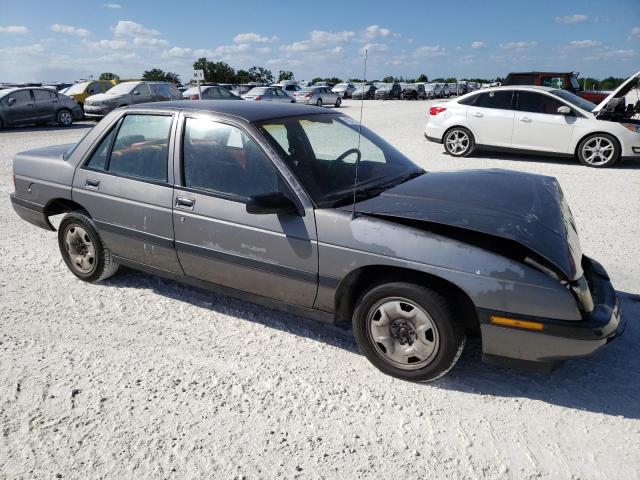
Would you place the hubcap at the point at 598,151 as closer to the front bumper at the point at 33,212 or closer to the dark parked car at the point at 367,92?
the front bumper at the point at 33,212

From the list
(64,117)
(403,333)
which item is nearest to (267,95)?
(64,117)

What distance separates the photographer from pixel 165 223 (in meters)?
3.64

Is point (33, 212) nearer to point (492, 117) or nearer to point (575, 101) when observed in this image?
point (492, 117)

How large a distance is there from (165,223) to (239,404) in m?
1.49

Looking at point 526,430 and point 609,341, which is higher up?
point 609,341

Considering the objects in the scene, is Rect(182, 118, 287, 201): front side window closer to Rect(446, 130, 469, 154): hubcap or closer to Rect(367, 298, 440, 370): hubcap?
Rect(367, 298, 440, 370): hubcap

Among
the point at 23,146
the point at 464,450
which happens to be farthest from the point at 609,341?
the point at 23,146

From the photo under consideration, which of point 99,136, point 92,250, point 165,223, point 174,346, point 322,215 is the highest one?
point 99,136

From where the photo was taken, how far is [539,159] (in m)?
10.8

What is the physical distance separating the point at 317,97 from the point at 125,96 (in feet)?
45.5

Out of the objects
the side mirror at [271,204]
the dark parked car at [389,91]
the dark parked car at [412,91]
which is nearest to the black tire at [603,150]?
the side mirror at [271,204]

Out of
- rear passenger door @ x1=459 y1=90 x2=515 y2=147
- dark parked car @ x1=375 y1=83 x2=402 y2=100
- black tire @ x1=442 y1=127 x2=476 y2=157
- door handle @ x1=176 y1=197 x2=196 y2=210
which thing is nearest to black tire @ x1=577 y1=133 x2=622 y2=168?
rear passenger door @ x1=459 y1=90 x2=515 y2=147

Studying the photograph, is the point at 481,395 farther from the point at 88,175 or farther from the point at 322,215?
the point at 88,175

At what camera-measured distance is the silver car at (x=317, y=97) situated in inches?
1208
